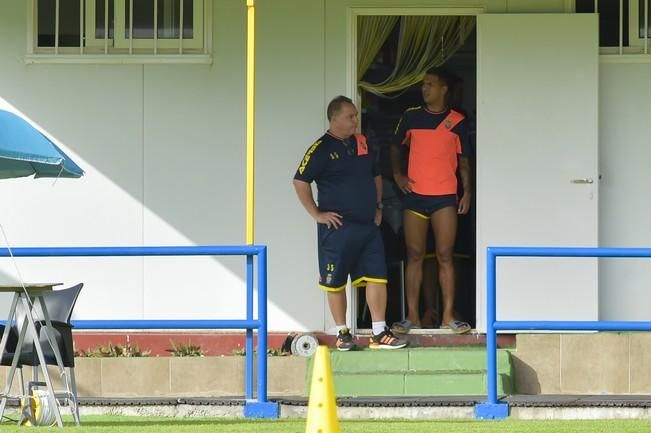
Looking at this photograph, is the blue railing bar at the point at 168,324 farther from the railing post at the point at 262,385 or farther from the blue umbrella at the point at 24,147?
the blue umbrella at the point at 24,147

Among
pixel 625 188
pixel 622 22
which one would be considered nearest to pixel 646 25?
pixel 622 22

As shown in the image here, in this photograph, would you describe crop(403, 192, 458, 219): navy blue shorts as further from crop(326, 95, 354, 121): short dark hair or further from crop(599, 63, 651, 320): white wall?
crop(599, 63, 651, 320): white wall

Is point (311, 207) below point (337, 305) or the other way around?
the other way around

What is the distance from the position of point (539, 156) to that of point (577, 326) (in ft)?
6.55

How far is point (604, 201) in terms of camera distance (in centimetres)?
1113

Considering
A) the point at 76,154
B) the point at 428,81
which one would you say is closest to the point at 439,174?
the point at 428,81

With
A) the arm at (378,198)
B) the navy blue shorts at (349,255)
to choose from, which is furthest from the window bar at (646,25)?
the navy blue shorts at (349,255)

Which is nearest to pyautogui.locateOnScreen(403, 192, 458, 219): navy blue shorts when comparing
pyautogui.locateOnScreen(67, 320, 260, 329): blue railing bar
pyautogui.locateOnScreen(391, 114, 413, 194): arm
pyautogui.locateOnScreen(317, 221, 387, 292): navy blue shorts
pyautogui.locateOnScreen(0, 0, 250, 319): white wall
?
pyautogui.locateOnScreen(391, 114, 413, 194): arm

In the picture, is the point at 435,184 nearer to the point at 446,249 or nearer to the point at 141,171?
the point at 446,249

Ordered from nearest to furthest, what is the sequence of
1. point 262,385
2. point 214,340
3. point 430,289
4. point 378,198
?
point 262,385 → point 378,198 → point 214,340 → point 430,289

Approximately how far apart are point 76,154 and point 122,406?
229cm

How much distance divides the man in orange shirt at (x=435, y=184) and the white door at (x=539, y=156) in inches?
8.4

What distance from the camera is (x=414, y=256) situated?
438 inches

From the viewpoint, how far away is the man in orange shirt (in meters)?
11.1
